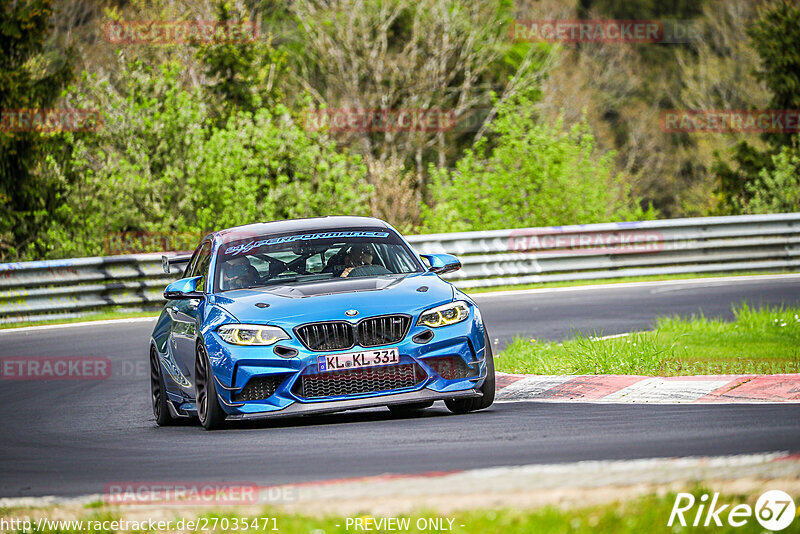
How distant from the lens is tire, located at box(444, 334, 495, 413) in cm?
943

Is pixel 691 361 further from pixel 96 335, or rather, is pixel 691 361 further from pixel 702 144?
pixel 702 144

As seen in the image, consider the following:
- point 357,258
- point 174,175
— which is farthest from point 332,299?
point 174,175

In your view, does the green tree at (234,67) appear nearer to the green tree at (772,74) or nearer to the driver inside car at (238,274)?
the green tree at (772,74)

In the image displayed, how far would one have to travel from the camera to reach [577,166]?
28.9 m

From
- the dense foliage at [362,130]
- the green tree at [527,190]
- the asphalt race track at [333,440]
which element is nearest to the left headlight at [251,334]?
the asphalt race track at [333,440]

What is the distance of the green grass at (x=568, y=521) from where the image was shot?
4.96 metres

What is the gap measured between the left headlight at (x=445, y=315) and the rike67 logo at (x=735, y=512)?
3938mm

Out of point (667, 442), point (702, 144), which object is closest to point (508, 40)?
point (702, 144)

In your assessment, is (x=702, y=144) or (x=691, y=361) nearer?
(x=691, y=361)

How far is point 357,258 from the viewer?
10.4 meters

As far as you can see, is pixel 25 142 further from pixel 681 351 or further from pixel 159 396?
pixel 681 351

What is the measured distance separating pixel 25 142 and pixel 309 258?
17.1 metres

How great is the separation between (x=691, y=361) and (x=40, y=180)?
56.9ft

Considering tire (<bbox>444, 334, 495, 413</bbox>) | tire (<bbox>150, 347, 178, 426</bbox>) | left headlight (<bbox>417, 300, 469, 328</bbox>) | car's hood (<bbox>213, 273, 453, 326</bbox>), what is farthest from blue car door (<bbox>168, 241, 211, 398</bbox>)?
tire (<bbox>444, 334, 495, 413</bbox>)
